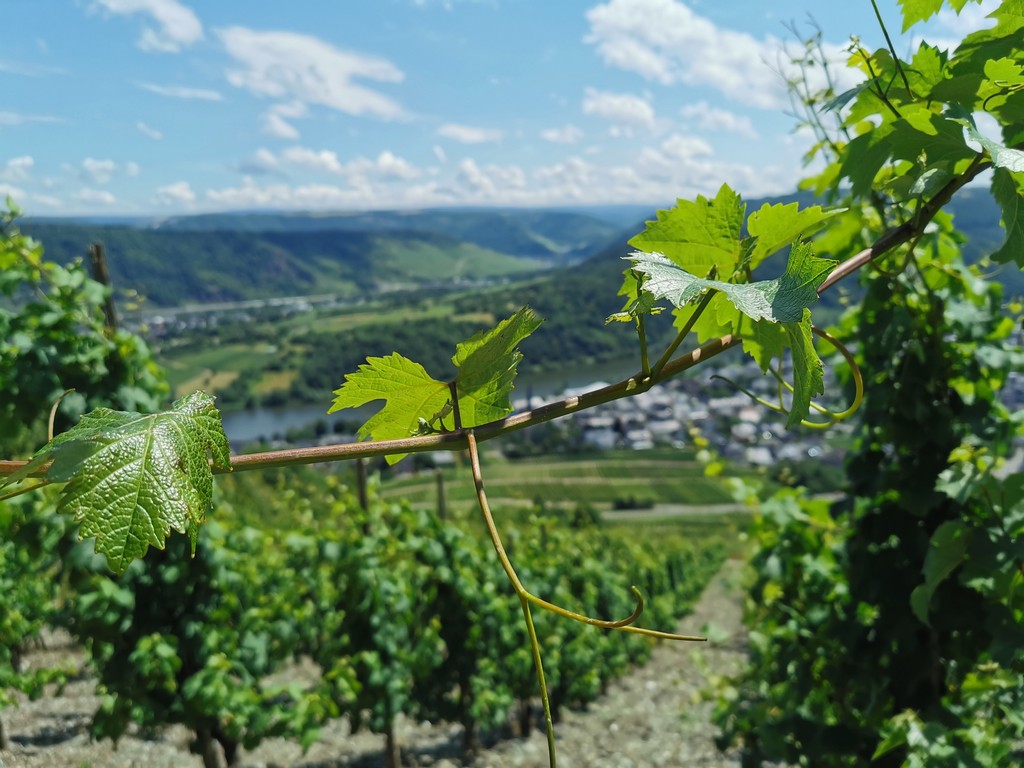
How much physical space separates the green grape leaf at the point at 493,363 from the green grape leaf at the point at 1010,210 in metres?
0.54

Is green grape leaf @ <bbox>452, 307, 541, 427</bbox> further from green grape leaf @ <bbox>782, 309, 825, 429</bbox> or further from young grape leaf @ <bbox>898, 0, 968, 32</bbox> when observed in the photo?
young grape leaf @ <bbox>898, 0, 968, 32</bbox>

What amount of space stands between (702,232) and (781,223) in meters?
0.10

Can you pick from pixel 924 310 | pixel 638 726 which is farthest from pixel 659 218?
pixel 638 726

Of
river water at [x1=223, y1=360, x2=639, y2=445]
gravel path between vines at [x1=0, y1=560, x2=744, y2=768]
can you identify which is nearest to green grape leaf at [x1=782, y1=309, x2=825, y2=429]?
gravel path between vines at [x1=0, y1=560, x2=744, y2=768]

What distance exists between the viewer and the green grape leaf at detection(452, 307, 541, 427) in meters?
0.73

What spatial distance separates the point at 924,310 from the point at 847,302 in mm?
428

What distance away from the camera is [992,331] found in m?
2.74

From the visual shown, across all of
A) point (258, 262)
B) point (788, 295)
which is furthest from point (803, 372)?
point (258, 262)

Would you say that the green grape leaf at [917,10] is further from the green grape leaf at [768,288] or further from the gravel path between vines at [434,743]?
the gravel path between vines at [434,743]

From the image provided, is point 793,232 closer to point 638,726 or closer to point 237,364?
point 638,726

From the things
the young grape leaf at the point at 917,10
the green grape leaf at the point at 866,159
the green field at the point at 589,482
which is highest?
the young grape leaf at the point at 917,10

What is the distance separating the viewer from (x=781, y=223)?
0.83 meters

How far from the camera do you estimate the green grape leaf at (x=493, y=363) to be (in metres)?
0.73

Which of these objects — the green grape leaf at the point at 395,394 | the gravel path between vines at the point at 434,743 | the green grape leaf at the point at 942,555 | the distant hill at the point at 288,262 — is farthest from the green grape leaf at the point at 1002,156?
the distant hill at the point at 288,262
